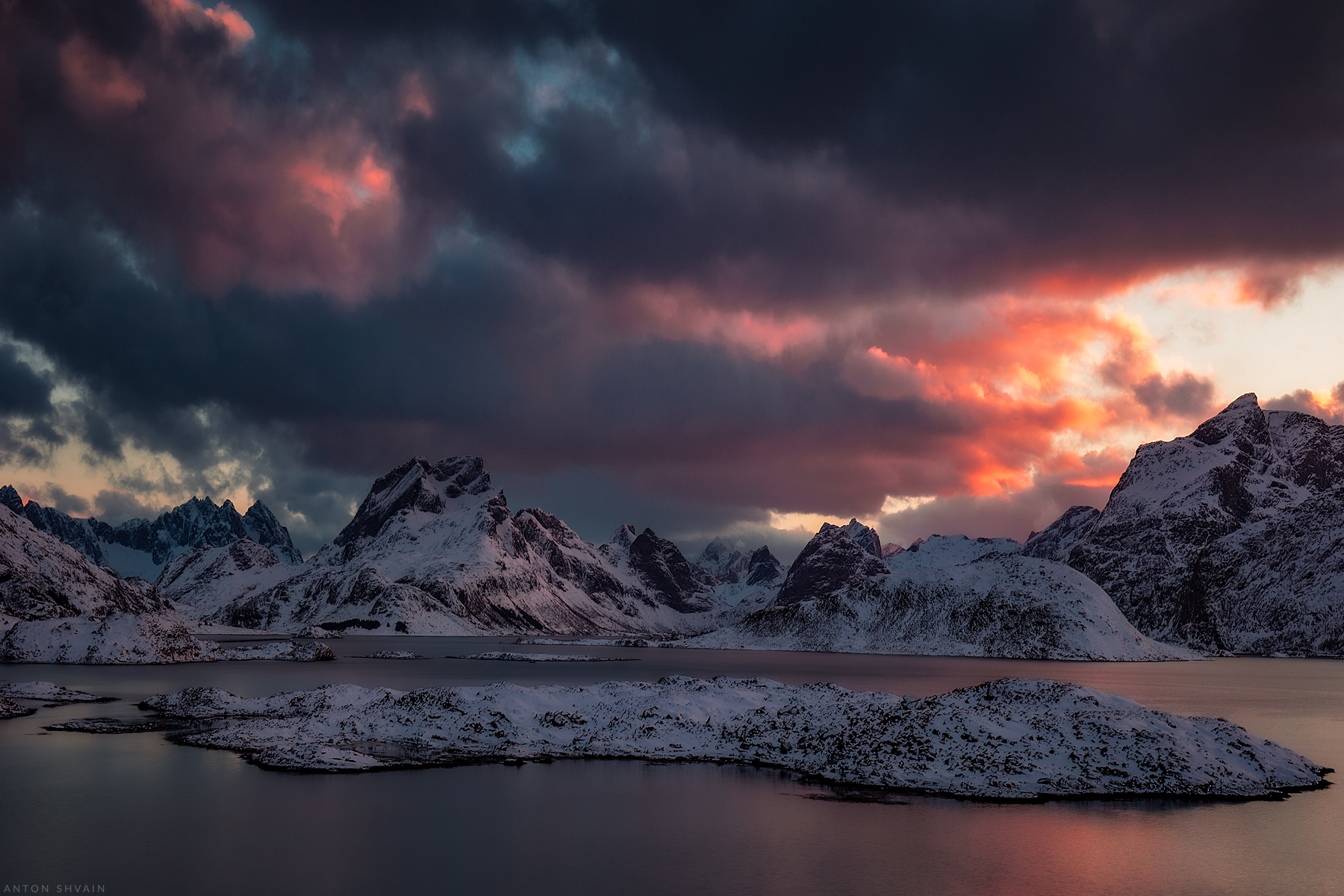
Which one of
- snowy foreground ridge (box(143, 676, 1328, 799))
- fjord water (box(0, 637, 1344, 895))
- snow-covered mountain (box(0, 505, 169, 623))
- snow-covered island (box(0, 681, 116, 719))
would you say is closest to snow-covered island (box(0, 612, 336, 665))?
snow-covered mountain (box(0, 505, 169, 623))

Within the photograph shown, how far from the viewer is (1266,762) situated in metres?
53.0

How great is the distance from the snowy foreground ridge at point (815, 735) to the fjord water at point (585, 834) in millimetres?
2701

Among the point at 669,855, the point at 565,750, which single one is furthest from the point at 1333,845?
the point at 565,750

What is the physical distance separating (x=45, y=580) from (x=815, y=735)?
554ft

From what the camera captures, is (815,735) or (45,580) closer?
(815,735)

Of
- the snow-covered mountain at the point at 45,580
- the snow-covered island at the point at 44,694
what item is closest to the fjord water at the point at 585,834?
the snow-covered island at the point at 44,694

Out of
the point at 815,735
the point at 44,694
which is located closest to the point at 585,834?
the point at 815,735

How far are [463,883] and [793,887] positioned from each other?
1150 centimetres

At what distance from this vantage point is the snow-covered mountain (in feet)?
539

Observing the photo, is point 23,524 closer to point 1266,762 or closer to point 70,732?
point 70,732

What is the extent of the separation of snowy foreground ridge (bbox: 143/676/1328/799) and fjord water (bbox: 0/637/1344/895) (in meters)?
2.70

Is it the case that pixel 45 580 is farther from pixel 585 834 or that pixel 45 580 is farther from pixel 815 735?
pixel 585 834

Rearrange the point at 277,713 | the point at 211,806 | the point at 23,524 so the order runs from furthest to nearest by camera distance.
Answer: the point at 23,524, the point at 277,713, the point at 211,806

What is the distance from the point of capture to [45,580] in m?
172
